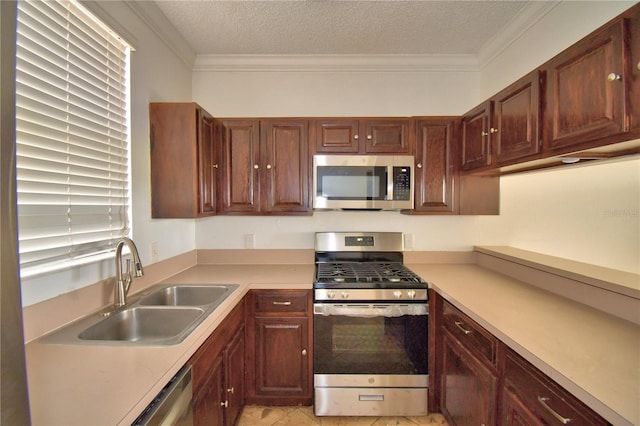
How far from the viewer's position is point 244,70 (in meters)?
2.43

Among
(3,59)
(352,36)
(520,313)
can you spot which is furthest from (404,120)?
(3,59)

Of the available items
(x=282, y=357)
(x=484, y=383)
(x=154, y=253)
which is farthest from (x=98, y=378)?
(x=484, y=383)

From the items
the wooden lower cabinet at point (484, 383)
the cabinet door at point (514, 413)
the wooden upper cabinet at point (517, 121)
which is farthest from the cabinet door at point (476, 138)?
the cabinet door at point (514, 413)

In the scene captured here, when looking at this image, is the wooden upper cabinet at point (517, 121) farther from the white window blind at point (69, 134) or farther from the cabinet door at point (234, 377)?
the white window blind at point (69, 134)

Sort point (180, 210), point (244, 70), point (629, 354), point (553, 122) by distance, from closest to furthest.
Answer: point (629, 354) < point (553, 122) < point (180, 210) < point (244, 70)

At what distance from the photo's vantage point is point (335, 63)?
239 cm

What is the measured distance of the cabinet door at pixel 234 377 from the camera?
5.01ft

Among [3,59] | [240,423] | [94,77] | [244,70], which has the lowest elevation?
[240,423]

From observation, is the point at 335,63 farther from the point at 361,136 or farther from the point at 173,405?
the point at 173,405

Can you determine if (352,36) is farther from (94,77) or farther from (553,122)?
(94,77)

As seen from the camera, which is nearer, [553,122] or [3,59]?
[3,59]

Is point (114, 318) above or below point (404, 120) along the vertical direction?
below

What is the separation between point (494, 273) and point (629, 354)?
116cm

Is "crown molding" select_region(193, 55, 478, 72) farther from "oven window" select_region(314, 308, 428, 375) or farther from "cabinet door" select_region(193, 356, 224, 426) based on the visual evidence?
"cabinet door" select_region(193, 356, 224, 426)
